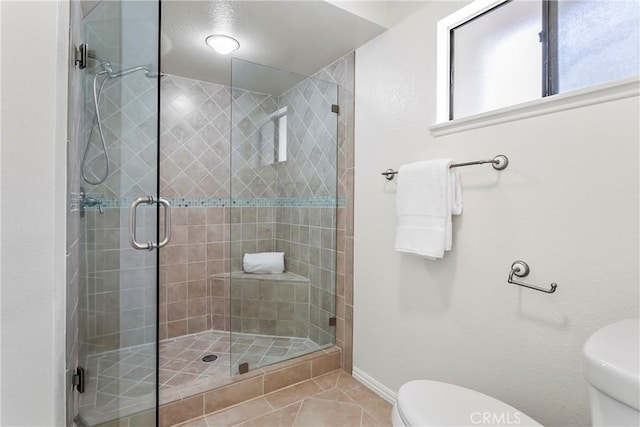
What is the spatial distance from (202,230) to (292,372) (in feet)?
4.87

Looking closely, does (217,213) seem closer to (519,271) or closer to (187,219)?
(187,219)

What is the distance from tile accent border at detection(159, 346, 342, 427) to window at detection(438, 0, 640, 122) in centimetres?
177

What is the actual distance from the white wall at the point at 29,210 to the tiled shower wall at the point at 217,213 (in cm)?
143

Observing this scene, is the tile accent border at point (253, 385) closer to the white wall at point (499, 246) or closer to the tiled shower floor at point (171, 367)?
the tiled shower floor at point (171, 367)

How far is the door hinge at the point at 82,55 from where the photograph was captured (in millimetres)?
1281

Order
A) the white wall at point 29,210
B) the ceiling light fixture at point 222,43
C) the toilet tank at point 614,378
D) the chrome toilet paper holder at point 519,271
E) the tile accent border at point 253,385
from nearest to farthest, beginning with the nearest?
the toilet tank at point 614,378, the white wall at point 29,210, the chrome toilet paper holder at point 519,271, the tile accent border at point 253,385, the ceiling light fixture at point 222,43

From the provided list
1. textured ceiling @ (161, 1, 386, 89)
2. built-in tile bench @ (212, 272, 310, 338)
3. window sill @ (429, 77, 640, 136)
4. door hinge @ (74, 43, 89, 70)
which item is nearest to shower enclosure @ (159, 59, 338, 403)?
built-in tile bench @ (212, 272, 310, 338)

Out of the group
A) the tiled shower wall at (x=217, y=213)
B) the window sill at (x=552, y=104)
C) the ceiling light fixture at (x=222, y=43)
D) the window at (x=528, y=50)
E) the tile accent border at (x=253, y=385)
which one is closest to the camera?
the window sill at (x=552, y=104)

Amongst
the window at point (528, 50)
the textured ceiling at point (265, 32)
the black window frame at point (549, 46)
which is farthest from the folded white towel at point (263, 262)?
the black window frame at point (549, 46)

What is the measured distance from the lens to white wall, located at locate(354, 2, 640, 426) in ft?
3.64

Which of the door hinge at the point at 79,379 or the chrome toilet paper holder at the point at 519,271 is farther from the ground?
the chrome toilet paper holder at the point at 519,271

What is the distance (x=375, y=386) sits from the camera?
6.69ft

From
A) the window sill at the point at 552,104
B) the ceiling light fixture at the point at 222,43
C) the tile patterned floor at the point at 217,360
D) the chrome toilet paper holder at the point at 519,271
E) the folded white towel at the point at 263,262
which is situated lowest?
the tile patterned floor at the point at 217,360

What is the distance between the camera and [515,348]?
4.45 ft
